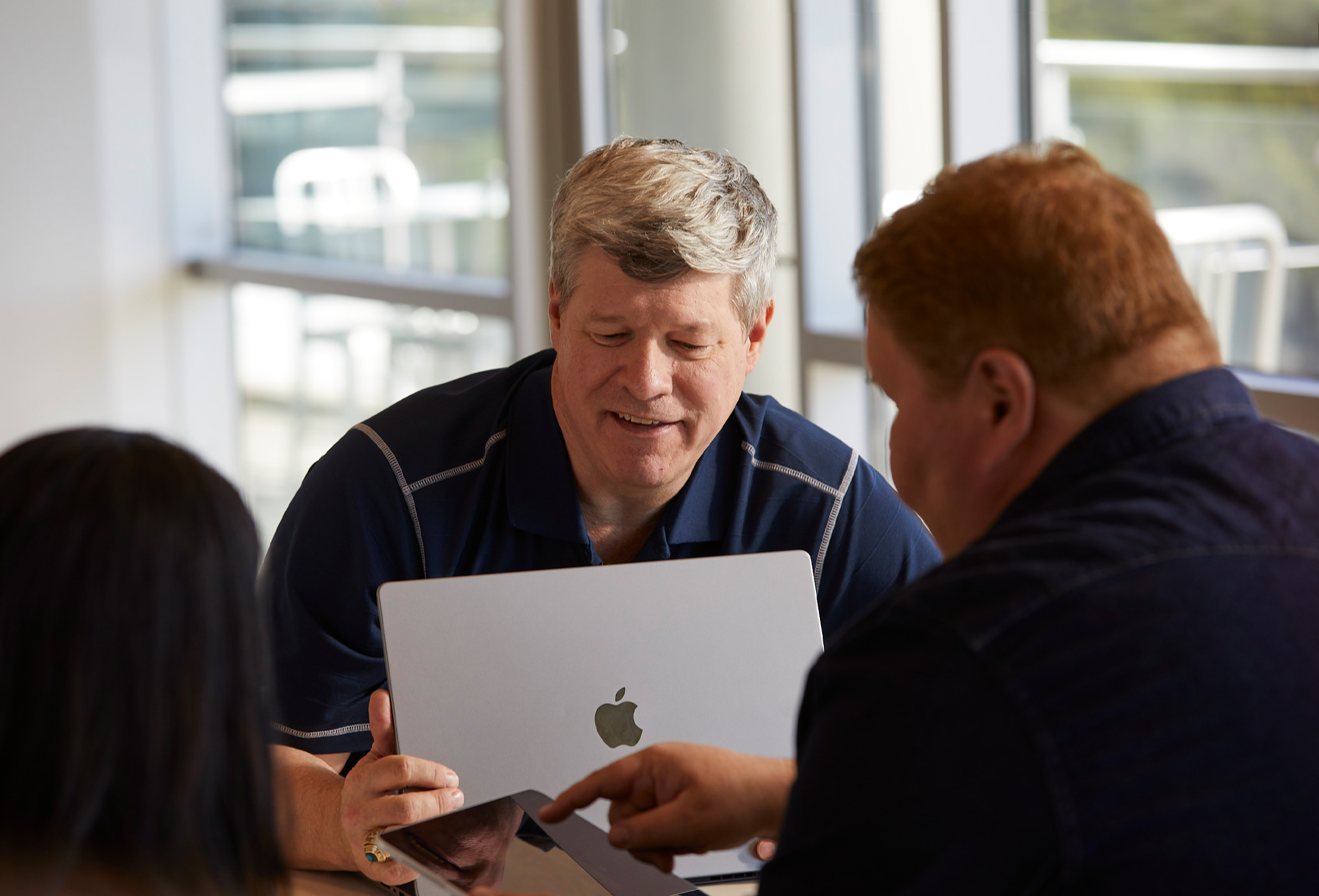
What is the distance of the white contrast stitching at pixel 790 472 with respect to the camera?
1462 millimetres

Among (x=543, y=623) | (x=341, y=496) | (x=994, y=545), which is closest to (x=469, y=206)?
(x=341, y=496)

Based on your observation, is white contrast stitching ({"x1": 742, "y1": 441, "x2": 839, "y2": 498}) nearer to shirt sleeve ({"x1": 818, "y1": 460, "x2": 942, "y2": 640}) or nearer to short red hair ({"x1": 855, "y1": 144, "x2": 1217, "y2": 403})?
shirt sleeve ({"x1": 818, "y1": 460, "x2": 942, "y2": 640})

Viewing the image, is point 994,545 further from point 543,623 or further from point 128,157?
point 128,157

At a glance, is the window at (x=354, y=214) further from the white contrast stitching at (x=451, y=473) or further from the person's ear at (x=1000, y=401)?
the person's ear at (x=1000, y=401)

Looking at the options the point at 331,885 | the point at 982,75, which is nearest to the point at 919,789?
the point at 331,885

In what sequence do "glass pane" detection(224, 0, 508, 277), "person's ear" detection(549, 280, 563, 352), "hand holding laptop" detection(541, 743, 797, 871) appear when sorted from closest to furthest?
"hand holding laptop" detection(541, 743, 797, 871), "person's ear" detection(549, 280, 563, 352), "glass pane" detection(224, 0, 508, 277)

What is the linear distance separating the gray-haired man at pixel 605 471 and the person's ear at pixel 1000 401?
61 cm

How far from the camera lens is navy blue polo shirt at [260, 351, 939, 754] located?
4.55ft

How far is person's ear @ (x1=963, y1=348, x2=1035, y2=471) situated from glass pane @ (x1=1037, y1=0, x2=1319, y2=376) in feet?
4.06

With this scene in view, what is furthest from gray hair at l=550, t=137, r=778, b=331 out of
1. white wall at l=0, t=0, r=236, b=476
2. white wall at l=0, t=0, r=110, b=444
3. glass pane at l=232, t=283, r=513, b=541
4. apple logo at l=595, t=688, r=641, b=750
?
white wall at l=0, t=0, r=110, b=444

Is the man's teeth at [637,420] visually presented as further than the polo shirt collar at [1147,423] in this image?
Result: Yes

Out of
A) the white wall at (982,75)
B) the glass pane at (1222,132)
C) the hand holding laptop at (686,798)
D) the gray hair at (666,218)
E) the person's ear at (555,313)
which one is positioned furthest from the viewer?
the white wall at (982,75)

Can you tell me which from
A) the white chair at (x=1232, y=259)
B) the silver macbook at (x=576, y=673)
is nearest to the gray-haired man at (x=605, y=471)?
the silver macbook at (x=576, y=673)

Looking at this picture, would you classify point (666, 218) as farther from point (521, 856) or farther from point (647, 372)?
point (521, 856)
